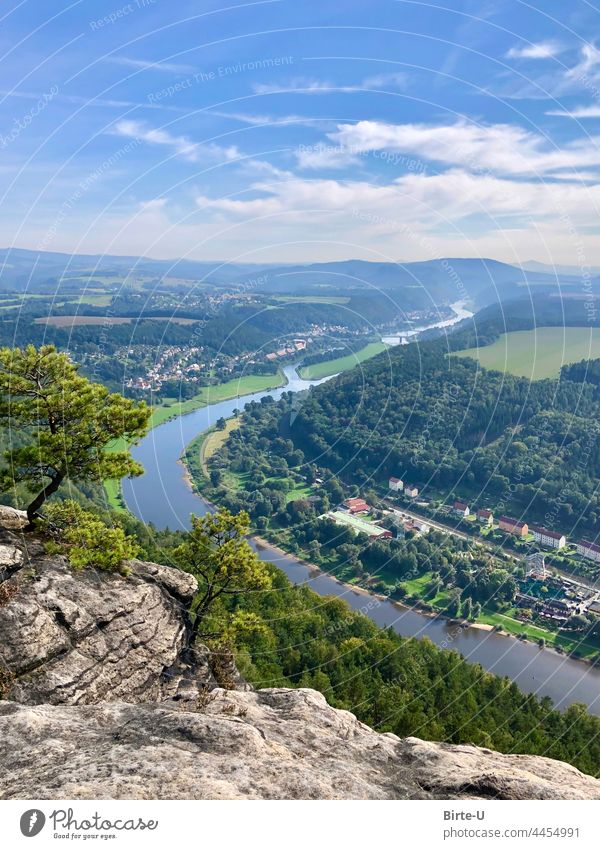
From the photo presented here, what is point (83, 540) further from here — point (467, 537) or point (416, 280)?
point (416, 280)

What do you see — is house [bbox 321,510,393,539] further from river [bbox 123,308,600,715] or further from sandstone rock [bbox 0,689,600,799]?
sandstone rock [bbox 0,689,600,799]

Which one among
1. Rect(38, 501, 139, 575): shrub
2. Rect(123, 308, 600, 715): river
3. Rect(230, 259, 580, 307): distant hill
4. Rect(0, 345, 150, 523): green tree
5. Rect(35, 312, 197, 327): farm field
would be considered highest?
Rect(230, 259, 580, 307): distant hill

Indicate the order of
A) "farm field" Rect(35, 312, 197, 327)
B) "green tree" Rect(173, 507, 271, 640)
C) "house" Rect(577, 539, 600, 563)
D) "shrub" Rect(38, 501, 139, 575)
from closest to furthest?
1. "shrub" Rect(38, 501, 139, 575)
2. "green tree" Rect(173, 507, 271, 640)
3. "house" Rect(577, 539, 600, 563)
4. "farm field" Rect(35, 312, 197, 327)

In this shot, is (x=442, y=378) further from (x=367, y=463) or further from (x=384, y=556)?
(x=384, y=556)

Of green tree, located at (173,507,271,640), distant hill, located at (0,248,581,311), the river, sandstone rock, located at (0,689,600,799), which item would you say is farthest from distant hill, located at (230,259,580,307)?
sandstone rock, located at (0,689,600,799)

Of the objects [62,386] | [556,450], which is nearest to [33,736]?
[62,386]

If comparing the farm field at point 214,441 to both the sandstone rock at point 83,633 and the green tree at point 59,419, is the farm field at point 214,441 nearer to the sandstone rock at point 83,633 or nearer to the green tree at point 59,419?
the green tree at point 59,419
